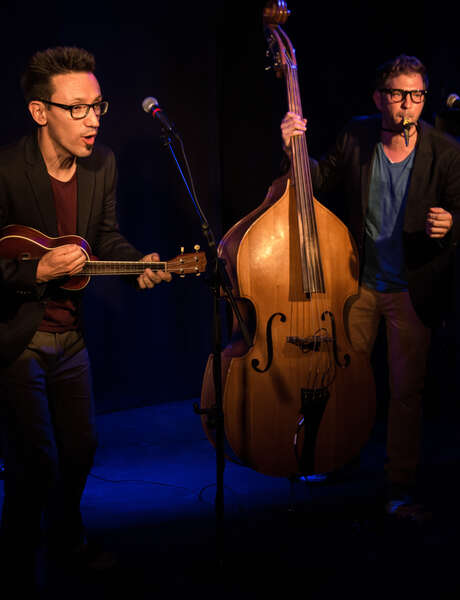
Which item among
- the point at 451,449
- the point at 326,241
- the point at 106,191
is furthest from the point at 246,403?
the point at 451,449

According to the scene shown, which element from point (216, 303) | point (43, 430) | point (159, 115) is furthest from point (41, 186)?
point (43, 430)

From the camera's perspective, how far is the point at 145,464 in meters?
3.84

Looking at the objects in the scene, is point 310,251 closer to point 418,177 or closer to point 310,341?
point 310,341

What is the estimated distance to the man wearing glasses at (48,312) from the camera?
2.19 meters

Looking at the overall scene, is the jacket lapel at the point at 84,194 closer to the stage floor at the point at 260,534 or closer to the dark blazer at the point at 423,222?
the dark blazer at the point at 423,222

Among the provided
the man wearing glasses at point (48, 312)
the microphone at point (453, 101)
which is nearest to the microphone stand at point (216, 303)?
the man wearing glasses at point (48, 312)

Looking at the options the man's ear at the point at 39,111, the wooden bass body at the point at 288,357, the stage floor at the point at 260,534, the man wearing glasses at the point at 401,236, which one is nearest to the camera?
the man's ear at the point at 39,111

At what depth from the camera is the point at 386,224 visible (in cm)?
300

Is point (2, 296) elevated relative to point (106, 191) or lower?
lower

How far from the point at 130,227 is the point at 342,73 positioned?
195 cm

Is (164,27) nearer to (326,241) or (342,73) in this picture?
(342,73)

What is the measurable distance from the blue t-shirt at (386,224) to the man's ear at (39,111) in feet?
5.13

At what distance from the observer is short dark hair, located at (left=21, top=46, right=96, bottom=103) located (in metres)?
2.25

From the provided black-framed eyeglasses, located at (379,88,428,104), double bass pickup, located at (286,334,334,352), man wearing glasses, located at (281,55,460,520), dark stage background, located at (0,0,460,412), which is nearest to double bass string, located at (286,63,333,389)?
double bass pickup, located at (286,334,334,352)
